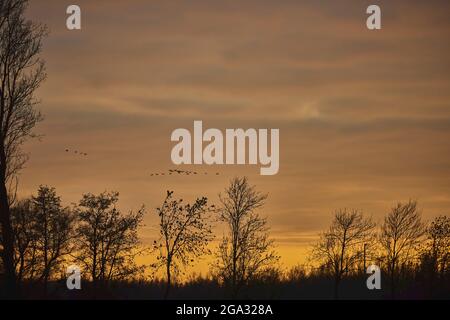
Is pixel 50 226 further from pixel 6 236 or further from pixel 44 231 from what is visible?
pixel 6 236

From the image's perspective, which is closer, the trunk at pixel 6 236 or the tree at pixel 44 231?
the trunk at pixel 6 236

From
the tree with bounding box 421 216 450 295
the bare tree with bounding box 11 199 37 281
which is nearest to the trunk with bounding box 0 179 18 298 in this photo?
the bare tree with bounding box 11 199 37 281

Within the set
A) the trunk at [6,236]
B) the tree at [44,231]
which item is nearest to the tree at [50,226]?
the tree at [44,231]

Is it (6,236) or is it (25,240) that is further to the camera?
(25,240)

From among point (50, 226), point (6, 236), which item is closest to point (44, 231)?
point (50, 226)

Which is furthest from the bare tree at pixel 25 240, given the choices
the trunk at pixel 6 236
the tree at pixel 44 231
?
the trunk at pixel 6 236

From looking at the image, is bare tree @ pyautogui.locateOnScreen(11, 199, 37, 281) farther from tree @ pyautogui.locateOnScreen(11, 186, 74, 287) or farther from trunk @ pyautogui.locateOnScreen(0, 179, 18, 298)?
trunk @ pyautogui.locateOnScreen(0, 179, 18, 298)

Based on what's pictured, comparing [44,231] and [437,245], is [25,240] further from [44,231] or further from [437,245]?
[437,245]

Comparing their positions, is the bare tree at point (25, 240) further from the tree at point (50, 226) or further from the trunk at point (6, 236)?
the trunk at point (6, 236)

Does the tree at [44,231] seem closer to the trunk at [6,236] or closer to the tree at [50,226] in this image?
the tree at [50,226]

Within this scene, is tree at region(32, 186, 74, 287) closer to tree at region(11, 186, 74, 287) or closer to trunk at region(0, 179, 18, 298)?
tree at region(11, 186, 74, 287)

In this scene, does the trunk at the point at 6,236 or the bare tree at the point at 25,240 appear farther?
the bare tree at the point at 25,240

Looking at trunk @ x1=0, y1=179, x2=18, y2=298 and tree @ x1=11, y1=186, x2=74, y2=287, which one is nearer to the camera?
trunk @ x1=0, y1=179, x2=18, y2=298

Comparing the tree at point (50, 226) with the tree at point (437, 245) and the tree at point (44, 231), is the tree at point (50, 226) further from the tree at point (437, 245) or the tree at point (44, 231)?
the tree at point (437, 245)
